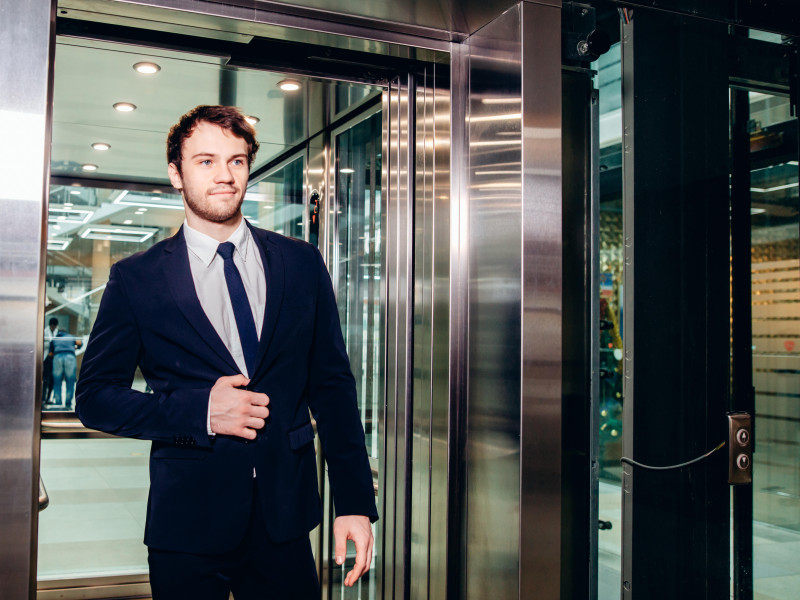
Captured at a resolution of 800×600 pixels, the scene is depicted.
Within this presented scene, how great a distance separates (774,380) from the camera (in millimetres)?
2693

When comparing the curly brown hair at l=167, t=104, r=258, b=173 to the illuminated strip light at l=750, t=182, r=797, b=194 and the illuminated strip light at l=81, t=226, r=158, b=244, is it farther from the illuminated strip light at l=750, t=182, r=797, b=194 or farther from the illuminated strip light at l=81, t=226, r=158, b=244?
the illuminated strip light at l=81, t=226, r=158, b=244

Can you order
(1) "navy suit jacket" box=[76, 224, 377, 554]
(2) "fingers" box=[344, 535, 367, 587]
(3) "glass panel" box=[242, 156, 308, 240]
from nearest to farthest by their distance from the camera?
(1) "navy suit jacket" box=[76, 224, 377, 554], (2) "fingers" box=[344, 535, 367, 587], (3) "glass panel" box=[242, 156, 308, 240]

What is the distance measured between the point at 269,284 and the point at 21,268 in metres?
0.59

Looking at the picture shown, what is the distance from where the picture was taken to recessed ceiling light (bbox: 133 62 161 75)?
9.07 feet

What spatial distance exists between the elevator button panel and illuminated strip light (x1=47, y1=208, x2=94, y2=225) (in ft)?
11.1

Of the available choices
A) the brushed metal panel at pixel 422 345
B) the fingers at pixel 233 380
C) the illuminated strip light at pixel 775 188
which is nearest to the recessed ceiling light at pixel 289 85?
the brushed metal panel at pixel 422 345

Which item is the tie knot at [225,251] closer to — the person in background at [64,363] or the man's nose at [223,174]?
the man's nose at [223,174]

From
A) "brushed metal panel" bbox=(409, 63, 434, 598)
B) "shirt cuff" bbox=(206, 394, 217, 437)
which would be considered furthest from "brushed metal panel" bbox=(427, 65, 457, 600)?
"shirt cuff" bbox=(206, 394, 217, 437)

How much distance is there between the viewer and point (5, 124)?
5.44 ft

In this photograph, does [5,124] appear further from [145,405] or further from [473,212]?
[473,212]

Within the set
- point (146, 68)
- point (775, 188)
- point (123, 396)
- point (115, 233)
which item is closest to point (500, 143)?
point (123, 396)

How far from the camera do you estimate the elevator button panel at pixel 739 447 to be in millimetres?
2465

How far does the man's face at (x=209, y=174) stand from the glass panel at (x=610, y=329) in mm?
1292

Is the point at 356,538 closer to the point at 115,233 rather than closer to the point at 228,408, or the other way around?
the point at 228,408
